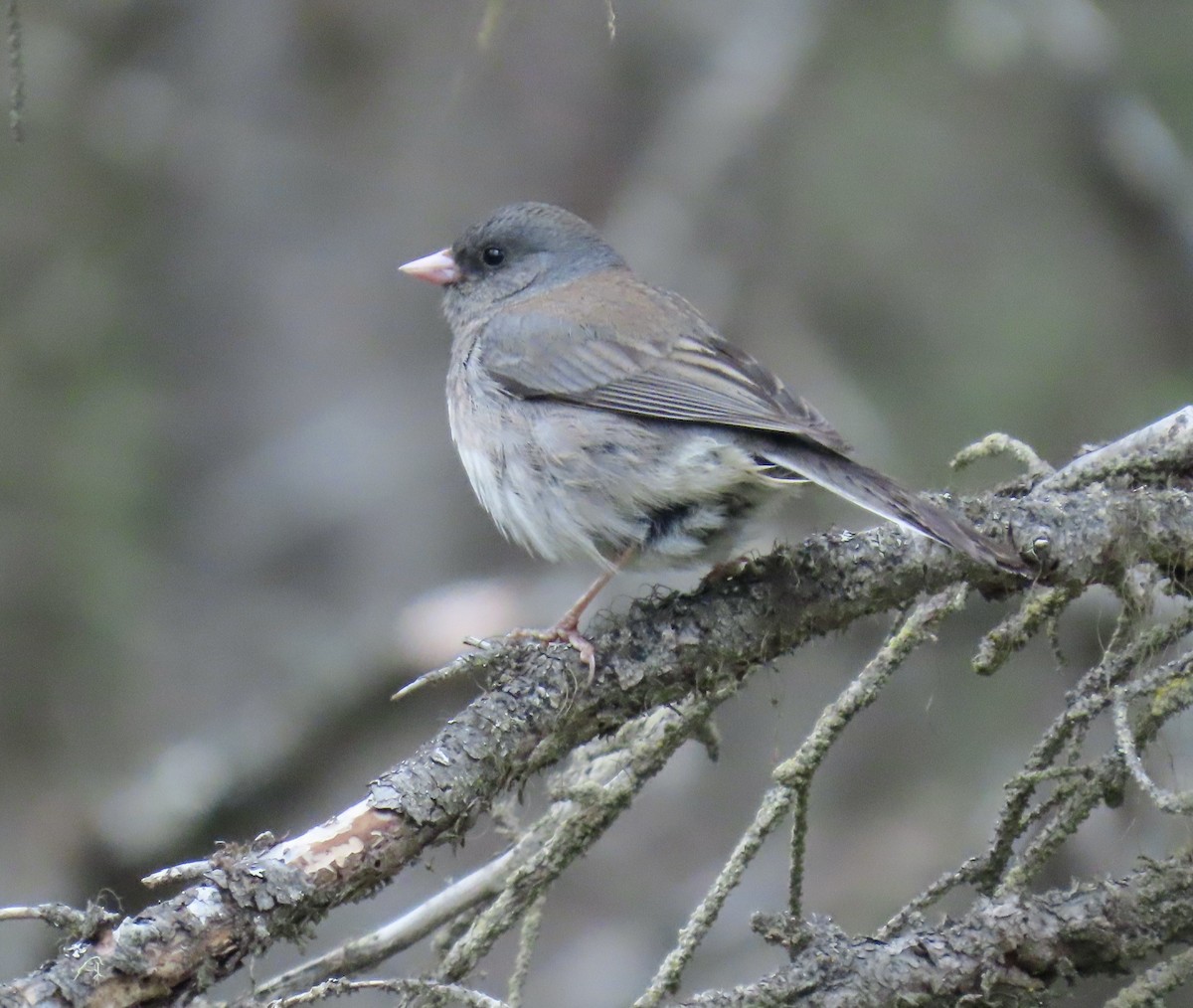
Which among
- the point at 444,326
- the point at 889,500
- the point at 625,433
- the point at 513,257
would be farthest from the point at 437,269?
the point at 889,500

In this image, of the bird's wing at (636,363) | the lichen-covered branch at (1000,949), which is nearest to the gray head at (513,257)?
the bird's wing at (636,363)

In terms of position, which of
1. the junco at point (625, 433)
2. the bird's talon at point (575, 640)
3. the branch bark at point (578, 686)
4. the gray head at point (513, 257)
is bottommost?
the branch bark at point (578, 686)

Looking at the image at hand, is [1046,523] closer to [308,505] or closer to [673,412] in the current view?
[673,412]

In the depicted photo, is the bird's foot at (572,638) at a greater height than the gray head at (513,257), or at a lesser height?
lesser

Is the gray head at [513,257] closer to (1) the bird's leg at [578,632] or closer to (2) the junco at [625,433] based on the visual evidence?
(2) the junco at [625,433]

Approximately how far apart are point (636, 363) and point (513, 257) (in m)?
0.93

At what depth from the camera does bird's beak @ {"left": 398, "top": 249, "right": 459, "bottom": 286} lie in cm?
424

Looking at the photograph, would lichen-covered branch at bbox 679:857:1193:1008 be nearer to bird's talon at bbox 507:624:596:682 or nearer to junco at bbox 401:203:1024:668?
bird's talon at bbox 507:624:596:682

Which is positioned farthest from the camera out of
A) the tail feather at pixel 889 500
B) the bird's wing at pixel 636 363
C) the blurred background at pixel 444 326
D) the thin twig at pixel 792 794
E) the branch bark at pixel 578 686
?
the blurred background at pixel 444 326

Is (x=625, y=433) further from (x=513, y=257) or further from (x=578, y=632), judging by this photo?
(x=513, y=257)

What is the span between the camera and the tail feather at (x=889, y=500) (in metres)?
2.39

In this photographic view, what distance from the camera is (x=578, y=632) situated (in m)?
2.58

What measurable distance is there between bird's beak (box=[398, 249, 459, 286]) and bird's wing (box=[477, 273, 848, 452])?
362mm

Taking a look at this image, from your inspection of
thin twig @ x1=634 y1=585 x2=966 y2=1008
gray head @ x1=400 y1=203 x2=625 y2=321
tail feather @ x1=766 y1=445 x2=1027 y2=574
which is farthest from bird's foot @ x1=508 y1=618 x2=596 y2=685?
gray head @ x1=400 y1=203 x2=625 y2=321
